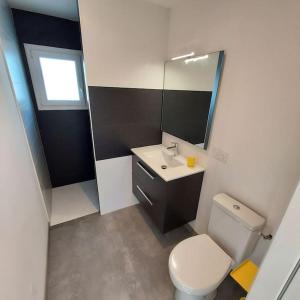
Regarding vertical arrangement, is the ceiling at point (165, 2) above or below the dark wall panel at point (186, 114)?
above

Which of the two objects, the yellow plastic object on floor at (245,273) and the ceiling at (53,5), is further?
the ceiling at (53,5)

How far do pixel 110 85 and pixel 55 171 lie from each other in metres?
1.70

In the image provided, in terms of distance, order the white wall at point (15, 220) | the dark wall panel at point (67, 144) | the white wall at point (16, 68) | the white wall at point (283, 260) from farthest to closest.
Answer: the dark wall panel at point (67, 144)
the white wall at point (16, 68)
the white wall at point (15, 220)
the white wall at point (283, 260)

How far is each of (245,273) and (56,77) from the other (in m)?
2.90

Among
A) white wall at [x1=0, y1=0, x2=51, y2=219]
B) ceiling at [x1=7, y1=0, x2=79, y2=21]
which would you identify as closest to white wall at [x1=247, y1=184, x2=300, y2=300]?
white wall at [x1=0, y1=0, x2=51, y2=219]

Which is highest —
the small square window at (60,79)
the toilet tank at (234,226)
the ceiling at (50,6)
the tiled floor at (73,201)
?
the ceiling at (50,6)

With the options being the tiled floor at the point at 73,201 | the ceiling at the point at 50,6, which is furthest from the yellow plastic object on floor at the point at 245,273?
the ceiling at the point at 50,6

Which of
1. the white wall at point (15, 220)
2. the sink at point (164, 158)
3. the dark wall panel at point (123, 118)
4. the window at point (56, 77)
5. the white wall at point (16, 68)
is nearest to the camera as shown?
the white wall at point (15, 220)

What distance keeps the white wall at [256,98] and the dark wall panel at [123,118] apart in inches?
30.0

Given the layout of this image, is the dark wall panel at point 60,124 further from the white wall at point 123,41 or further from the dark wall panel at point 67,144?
the white wall at point 123,41

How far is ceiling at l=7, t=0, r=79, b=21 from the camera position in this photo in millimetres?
1644

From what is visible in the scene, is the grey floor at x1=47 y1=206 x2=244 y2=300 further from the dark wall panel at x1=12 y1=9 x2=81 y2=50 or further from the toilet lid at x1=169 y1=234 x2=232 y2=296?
the dark wall panel at x1=12 y1=9 x2=81 y2=50

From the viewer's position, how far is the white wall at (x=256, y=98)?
97 centimetres

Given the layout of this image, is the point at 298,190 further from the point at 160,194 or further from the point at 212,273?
the point at 160,194
